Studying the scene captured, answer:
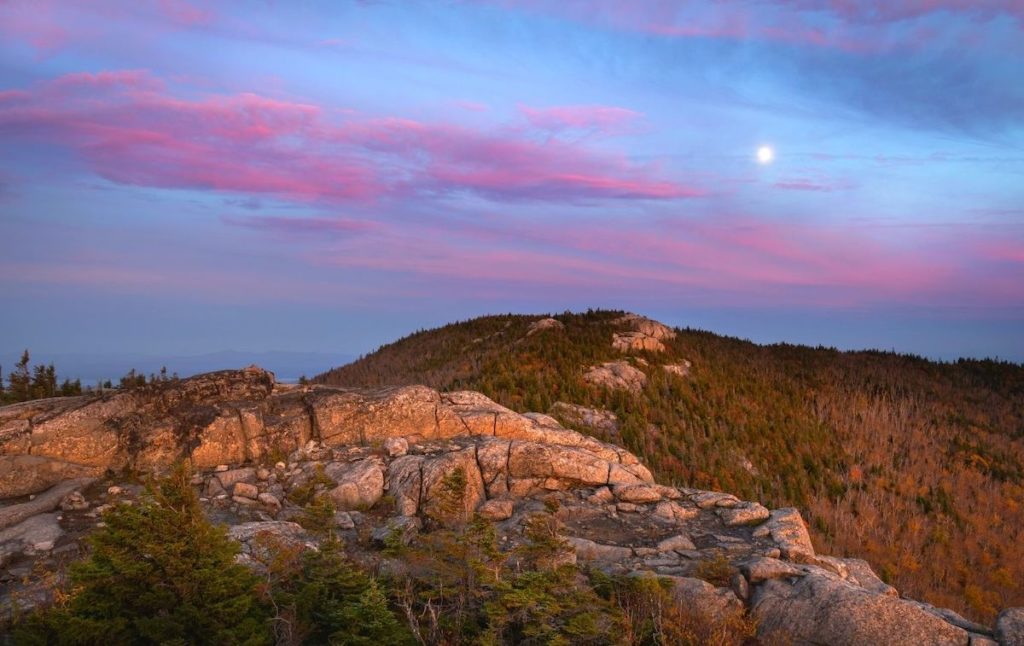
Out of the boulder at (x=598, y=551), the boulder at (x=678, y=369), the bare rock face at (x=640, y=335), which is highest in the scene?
the bare rock face at (x=640, y=335)

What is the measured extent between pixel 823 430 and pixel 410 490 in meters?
19.7

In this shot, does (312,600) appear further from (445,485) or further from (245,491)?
(245,491)

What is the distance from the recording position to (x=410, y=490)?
39.9ft

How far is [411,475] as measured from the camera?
41.0 ft

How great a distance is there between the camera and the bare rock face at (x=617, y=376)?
25000 mm

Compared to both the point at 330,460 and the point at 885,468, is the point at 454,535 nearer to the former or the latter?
the point at 330,460

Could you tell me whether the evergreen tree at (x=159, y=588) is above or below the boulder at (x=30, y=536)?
above

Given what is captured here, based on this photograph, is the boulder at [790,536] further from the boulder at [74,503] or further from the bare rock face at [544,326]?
the bare rock face at [544,326]

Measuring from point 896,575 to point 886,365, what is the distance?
21.8 meters

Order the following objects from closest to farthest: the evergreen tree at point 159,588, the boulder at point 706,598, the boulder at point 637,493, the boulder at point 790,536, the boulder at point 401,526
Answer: the evergreen tree at point 159,588 → the boulder at point 706,598 → the boulder at point 790,536 → the boulder at point 401,526 → the boulder at point 637,493

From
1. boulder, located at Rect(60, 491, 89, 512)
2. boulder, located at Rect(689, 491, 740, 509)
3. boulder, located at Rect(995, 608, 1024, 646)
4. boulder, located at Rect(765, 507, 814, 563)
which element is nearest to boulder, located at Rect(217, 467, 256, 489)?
boulder, located at Rect(60, 491, 89, 512)

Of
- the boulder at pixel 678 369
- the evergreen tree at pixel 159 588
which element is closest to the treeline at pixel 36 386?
the evergreen tree at pixel 159 588

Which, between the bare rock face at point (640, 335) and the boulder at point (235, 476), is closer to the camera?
the boulder at point (235, 476)

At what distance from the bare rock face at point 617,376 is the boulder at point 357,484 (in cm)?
1351
